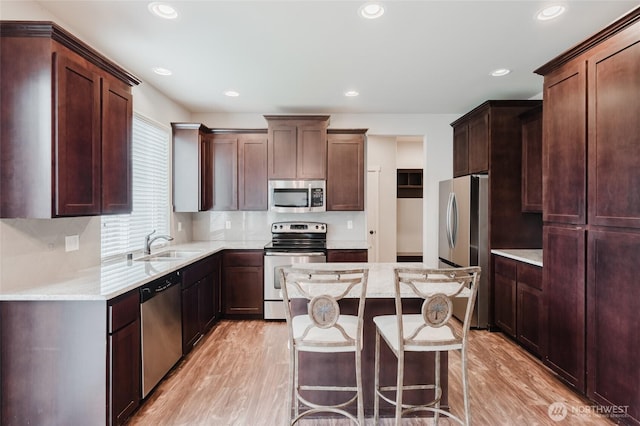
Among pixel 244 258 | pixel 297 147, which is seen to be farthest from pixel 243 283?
pixel 297 147

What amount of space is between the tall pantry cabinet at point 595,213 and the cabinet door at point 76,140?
3387mm

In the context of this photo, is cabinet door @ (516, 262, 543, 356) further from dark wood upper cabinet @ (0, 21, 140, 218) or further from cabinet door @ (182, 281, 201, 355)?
dark wood upper cabinet @ (0, 21, 140, 218)

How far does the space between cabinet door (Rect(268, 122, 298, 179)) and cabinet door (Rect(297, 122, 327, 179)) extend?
0.08 m

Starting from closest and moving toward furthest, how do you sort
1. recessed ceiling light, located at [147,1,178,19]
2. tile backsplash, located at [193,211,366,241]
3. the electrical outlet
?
recessed ceiling light, located at [147,1,178,19] < the electrical outlet < tile backsplash, located at [193,211,366,241]

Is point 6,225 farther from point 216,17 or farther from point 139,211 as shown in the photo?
point 216,17

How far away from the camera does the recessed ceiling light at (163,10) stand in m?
2.09

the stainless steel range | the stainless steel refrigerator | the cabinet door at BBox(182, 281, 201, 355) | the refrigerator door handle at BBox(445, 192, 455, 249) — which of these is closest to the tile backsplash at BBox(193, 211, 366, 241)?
the stainless steel range

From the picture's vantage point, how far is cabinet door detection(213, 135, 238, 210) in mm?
4336

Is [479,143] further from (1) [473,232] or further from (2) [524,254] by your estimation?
(2) [524,254]

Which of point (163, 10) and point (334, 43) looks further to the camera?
point (334, 43)

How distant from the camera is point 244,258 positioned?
13.2ft

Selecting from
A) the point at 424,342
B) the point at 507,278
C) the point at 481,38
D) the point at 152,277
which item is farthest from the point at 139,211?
the point at 507,278

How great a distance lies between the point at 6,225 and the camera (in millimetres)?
1902

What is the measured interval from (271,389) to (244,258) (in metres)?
1.81
